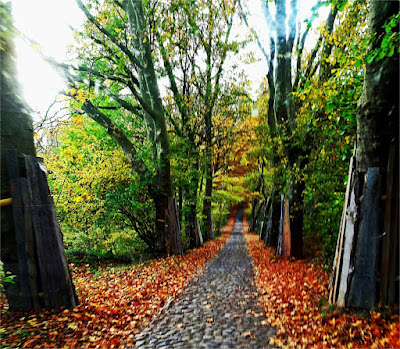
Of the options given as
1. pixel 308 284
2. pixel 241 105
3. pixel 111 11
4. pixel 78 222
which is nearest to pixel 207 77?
pixel 241 105

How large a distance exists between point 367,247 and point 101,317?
4441 mm

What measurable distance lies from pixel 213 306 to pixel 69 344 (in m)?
2.66

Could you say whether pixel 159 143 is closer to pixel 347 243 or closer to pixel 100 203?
pixel 100 203

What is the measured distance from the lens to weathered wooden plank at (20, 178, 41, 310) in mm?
3832

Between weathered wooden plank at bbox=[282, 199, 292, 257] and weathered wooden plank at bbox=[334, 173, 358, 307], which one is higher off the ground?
weathered wooden plank at bbox=[334, 173, 358, 307]

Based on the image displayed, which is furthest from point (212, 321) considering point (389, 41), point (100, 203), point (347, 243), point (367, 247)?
point (100, 203)

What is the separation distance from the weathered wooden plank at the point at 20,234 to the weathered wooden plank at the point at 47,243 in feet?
0.50

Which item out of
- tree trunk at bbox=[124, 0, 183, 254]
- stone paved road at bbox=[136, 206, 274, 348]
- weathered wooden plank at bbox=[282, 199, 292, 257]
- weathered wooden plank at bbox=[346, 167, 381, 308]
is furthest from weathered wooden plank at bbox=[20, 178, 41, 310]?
weathered wooden plank at bbox=[282, 199, 292, 257]

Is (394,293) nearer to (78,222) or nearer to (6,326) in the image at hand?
(6,326)

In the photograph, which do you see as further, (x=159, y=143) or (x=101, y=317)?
(x=159, y=143)

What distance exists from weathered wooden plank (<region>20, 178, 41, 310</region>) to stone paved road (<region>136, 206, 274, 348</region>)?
1703 millimetres

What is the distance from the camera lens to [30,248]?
12.6 ft

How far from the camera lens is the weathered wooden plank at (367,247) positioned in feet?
11.8

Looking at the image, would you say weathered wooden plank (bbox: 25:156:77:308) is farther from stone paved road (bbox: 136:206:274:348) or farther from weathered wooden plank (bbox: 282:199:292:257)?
weathered wooden plank (bbox: 282:199:292:257)
